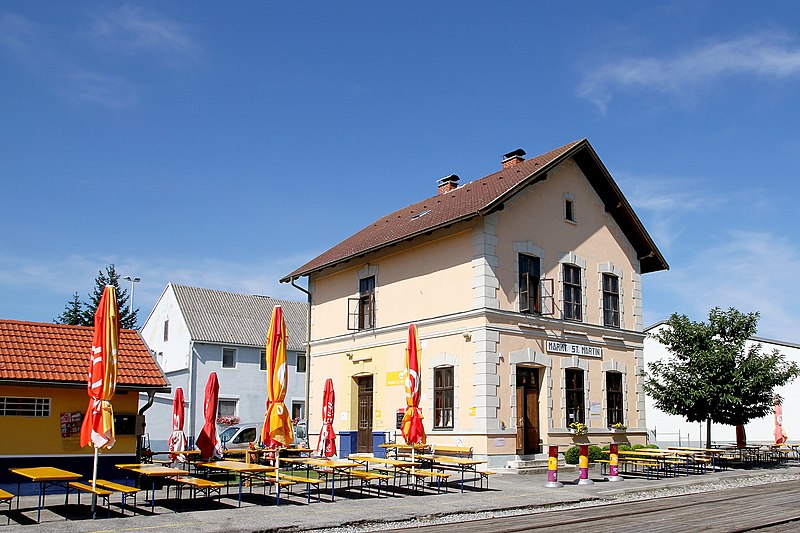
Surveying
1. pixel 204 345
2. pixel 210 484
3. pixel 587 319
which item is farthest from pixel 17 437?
pixel 204 345

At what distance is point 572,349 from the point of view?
79.4ft

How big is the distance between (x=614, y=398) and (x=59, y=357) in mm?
17017

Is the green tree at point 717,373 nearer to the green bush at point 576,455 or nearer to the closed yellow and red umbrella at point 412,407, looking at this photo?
the green bush at point 576,455

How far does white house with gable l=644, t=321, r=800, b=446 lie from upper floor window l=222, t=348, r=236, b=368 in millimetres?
21347

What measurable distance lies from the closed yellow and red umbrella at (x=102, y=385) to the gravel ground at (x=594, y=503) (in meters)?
3.80

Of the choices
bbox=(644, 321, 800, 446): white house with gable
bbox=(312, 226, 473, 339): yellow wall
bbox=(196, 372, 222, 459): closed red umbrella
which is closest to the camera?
bbox=(196, 372, 222, 459): closed red umbrella

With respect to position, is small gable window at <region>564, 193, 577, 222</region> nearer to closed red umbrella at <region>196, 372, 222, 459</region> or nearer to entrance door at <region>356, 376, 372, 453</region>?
entrance door at <region>356, 376, 372, 453</region>

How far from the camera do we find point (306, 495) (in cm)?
1579

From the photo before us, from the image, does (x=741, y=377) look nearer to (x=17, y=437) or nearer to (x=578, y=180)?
(x=578, y=180)

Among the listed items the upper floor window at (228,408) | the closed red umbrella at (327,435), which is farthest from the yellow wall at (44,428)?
the upper floor window at (228,408)

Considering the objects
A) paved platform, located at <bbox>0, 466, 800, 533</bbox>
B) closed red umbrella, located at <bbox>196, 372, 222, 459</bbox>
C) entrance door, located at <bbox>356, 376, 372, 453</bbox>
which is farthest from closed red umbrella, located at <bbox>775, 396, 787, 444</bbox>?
closed red umbrella, located at <bbox>196, 372, 222, 459</bbox>

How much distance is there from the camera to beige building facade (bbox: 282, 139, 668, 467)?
73.0ft

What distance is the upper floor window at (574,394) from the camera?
23875mm

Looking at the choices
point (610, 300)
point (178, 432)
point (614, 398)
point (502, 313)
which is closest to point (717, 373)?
point (614, 398)
